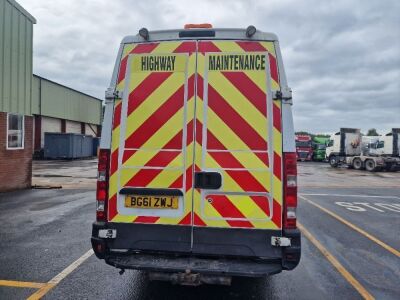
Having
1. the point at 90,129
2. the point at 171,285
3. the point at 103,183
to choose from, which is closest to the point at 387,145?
the point at 171,285

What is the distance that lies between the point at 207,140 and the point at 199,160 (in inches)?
8.9

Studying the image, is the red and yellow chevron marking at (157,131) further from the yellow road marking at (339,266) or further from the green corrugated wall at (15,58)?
the green corrugated wall at (15,58)

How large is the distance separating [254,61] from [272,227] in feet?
5.73

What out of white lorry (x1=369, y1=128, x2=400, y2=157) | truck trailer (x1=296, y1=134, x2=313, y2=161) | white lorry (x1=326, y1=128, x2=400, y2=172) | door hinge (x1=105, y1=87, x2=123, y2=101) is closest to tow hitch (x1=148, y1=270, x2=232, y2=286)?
door hinge (x1=105, y1=87, x2=123, y2=101)

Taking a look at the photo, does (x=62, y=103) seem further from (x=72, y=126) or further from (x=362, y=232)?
(x=362, y=232)

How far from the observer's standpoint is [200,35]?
→ 12.5ft

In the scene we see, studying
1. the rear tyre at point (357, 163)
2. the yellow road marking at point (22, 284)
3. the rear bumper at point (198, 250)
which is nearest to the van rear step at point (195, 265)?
the rear bumper at point (198, 250)

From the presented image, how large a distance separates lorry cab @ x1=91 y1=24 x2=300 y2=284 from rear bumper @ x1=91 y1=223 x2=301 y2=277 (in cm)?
1

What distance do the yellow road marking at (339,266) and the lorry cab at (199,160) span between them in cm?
169

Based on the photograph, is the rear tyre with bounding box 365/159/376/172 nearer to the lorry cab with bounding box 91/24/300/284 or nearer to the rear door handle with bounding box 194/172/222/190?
the lorry cab with bounding box 91/24/300/284

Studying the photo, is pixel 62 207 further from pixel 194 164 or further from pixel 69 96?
pixel 69 96

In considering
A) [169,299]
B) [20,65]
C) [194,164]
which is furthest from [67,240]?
[20,65]

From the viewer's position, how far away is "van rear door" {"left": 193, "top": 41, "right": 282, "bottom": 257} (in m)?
3.62

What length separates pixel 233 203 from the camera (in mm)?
3662
